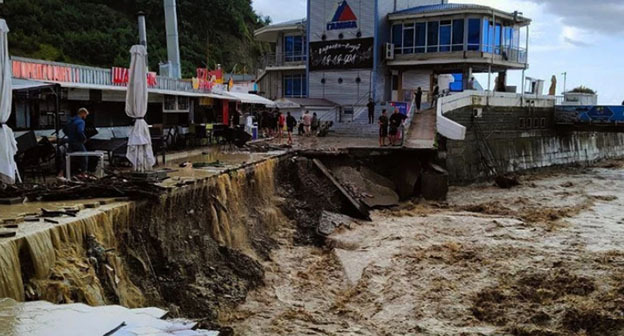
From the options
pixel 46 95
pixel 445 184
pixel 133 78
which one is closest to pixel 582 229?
pixel 445 184

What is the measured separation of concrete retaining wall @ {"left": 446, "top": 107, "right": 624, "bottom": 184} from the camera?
88.0 ft

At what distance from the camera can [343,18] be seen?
38.5 m

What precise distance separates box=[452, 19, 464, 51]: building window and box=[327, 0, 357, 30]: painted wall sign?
6.69m

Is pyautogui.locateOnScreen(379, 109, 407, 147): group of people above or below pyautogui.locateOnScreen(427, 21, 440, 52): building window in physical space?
below

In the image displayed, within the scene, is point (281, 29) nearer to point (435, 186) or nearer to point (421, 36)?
point (421, 36)

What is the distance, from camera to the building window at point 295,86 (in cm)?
4303

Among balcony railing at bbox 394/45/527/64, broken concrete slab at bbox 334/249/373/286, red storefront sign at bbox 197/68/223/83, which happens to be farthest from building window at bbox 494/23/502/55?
broken concrete slab at bbox 334/249/373/286

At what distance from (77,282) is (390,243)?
31.6 feet

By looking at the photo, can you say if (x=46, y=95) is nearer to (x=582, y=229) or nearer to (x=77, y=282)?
(x=77, y=282)

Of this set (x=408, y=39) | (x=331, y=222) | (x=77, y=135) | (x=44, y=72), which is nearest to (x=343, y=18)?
(x=408, y=39)

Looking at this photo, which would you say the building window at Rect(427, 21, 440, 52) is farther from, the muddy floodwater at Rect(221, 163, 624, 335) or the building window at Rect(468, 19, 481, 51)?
the muddy floodwater at Rect(221, 163, 624, 335)

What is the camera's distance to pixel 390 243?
15.7 metres

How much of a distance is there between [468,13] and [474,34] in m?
1.30

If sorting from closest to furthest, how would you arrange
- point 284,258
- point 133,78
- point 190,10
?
point 133,78
point 284,258
point 190,10
